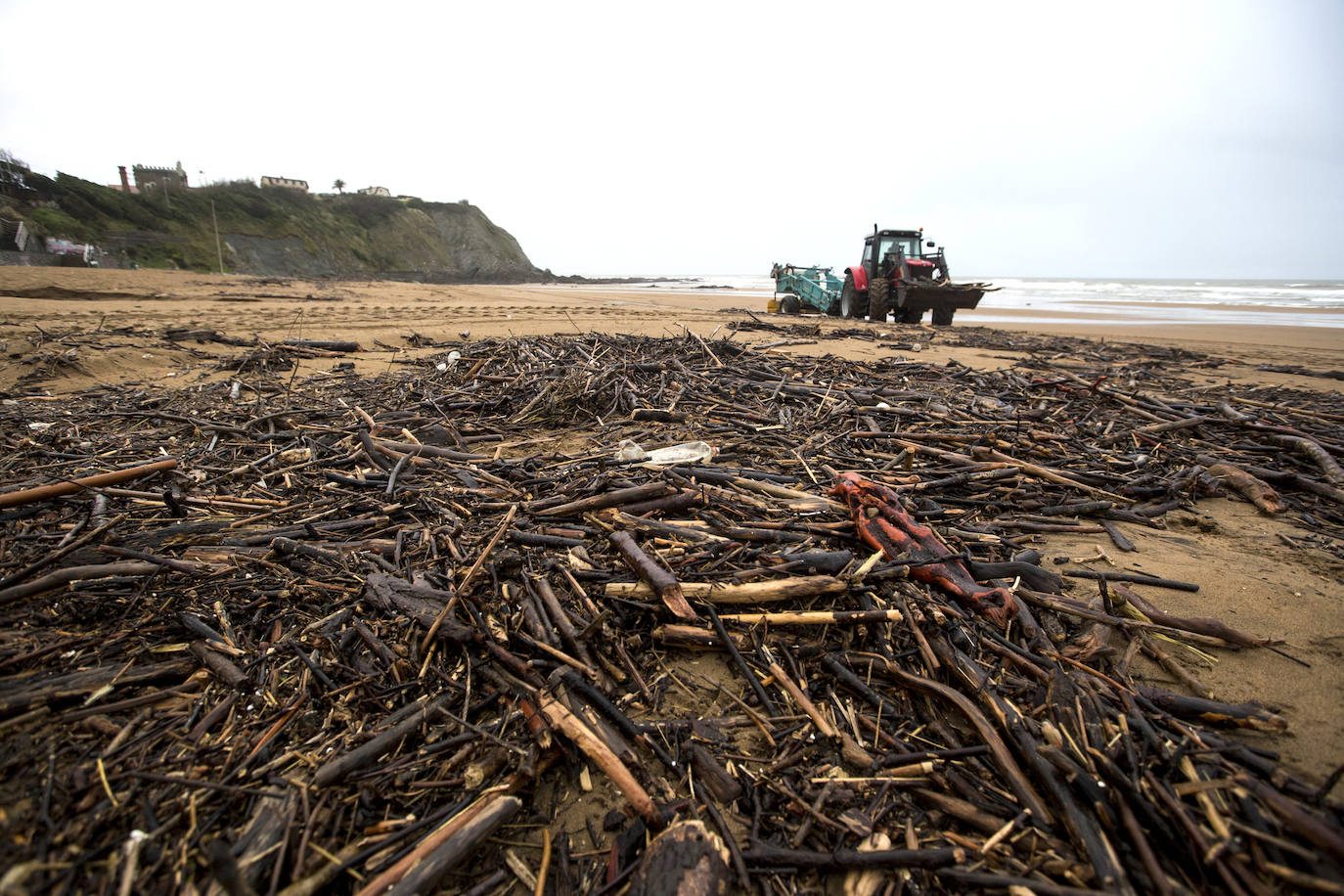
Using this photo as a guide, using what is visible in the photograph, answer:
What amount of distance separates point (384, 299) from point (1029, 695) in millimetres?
22803

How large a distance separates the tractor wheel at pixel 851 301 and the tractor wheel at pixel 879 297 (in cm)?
142

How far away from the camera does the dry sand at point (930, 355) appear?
2412 mm

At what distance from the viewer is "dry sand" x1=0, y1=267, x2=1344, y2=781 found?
7.91 feet

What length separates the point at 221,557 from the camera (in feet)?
8.98

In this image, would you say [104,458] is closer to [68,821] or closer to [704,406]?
[68,821]

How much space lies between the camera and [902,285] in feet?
54.0

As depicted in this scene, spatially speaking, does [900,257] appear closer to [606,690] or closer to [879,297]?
[879,297]

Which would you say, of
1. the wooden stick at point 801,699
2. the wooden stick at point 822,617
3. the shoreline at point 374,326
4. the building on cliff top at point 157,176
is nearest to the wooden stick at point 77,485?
the wooden stick at point 822,617

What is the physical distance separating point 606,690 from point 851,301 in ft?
62.7

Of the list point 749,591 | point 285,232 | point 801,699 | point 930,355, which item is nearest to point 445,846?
point 801,699

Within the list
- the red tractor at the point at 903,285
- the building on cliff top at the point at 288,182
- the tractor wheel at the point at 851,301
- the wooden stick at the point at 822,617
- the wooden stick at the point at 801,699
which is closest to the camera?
the wooden stick at the point at 801,699

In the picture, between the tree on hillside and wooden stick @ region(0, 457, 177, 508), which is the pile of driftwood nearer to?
wooden stick @ region(0, 457, 177, 508)

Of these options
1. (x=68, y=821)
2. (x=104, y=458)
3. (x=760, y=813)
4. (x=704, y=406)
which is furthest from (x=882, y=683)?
(x=104, y=458)

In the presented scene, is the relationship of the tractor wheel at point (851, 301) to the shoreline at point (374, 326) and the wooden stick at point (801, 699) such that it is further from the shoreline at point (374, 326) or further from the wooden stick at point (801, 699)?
the wooden stick at point (801, 699)
